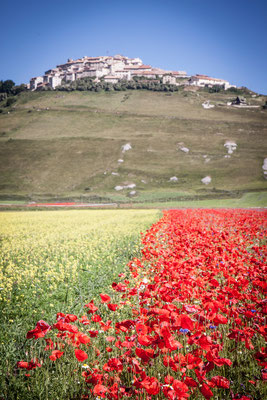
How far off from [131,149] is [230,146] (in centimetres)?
3368

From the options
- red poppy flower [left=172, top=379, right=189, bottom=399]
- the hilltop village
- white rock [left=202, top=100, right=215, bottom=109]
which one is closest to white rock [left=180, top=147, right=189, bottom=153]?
white rock [left=202, top=100, right=215, bottom=109]

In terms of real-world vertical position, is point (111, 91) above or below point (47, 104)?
above

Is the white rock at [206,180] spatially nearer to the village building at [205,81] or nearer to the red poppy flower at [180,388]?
the red poppy flower at [180,388]

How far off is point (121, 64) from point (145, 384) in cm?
22096

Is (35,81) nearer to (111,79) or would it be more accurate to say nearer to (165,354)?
(111,79)

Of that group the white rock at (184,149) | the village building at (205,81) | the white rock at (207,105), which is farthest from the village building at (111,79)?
the white rock at (184,149)

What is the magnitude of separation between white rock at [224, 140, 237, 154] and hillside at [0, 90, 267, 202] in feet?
4.36

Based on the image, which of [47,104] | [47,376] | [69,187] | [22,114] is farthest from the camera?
[47,104]

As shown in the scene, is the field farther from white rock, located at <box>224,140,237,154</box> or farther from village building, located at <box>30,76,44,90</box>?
village building, located at <box>30,76,44,90</box>

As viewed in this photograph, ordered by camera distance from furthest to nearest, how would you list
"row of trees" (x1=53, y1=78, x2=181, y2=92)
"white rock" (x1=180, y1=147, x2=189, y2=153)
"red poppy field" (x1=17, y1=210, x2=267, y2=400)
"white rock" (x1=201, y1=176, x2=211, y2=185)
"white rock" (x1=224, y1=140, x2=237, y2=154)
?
"row of trees" (x1=53, y1=78, x2=181, y2=92)
"white rock" (x1=180, y1=147, x2=189, y2=153)
"white rock" (x1=224, y1=140, x2=237, y2=154)
"white rock" (x1=201, y1=176, x2=211, y2=185)
"red poppy field" (x1=17, y1=210, x2=267, y2=400)

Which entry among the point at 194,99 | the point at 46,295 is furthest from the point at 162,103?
the point at 46,295

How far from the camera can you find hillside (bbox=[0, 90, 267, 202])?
71062mm

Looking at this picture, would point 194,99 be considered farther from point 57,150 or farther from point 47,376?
point 47,376

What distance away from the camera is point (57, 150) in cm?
9188
